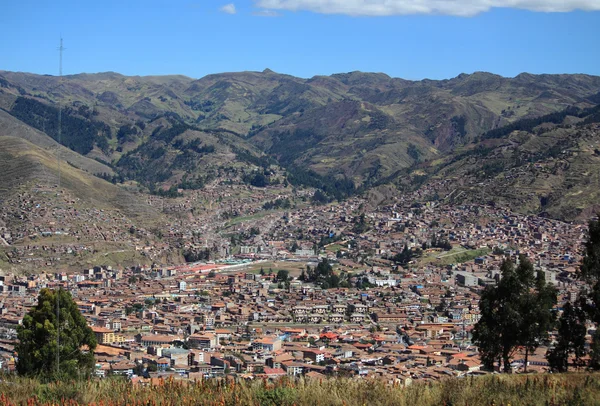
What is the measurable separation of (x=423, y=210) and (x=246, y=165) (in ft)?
133

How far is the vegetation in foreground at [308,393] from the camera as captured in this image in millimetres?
8562

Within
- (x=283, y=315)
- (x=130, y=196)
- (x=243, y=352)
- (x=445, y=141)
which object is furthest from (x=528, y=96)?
(x=243, y=352)

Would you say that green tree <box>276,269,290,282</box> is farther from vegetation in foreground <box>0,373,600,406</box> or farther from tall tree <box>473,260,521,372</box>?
vegetation in foreground <box>0,373,600,406</box>

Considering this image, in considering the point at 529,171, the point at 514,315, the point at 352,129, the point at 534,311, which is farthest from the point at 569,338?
the point at 352,129

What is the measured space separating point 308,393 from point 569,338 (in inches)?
356

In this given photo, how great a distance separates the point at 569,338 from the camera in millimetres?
16047

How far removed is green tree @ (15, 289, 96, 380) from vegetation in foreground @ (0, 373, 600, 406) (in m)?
5.72

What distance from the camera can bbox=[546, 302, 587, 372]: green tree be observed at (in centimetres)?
1602

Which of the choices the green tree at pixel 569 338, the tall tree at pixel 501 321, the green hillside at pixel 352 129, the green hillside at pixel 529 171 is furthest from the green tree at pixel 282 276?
the green hillside at pixel 352 129

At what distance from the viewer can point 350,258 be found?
218 ft

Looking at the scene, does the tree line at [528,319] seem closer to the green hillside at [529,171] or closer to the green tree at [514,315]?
the green tree at [514,315]

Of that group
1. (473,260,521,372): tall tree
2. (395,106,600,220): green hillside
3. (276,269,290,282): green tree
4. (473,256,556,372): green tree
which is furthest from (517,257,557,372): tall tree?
(395,106,600,220): green hillside

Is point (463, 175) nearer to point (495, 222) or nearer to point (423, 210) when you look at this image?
point (423, 210)

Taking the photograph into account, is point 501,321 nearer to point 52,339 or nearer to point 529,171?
point 52,339
